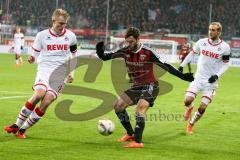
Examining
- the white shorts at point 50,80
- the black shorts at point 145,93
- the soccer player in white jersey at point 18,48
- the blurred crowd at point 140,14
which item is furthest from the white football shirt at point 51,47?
the blurred crowd at point 140,14

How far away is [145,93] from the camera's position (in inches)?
426

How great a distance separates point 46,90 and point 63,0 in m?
38.6

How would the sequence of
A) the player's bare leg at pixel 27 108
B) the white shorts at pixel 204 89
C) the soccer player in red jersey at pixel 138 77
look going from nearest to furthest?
the soccer player in red jersey at pixel 138 77
the player's bare leg at pixel 27 108
the white shorts at pixel 204 89

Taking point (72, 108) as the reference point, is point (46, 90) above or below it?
above

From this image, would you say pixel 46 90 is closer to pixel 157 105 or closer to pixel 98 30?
pixel 157 105

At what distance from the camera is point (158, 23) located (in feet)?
169

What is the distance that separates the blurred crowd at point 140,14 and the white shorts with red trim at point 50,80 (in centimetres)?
3623

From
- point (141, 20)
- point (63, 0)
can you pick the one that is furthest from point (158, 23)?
point (63, 0)

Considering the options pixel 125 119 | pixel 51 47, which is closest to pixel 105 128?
pixel 125 119

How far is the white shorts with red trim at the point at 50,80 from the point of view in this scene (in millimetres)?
10945

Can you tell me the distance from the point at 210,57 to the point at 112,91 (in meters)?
9.60

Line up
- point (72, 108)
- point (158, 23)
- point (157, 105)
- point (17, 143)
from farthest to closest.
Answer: point (158, 23) → point (157, 105) → point (72, 108) → point (17, 143)

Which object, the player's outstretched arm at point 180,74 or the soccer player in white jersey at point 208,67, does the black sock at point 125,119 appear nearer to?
the player's outstretched arm at point 180,74

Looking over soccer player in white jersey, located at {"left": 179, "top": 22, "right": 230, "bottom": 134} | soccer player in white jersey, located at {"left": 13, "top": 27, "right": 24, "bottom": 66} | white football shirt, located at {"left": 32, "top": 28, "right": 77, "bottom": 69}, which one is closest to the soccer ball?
white football shirt, located at {"left": 32, "top": 28, "right": 77, "bottom": 69}
